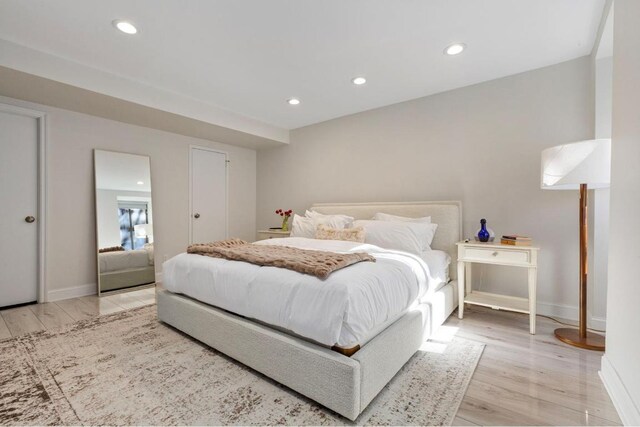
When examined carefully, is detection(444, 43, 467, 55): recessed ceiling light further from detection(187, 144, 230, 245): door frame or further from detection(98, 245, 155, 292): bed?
detection(98, 245, 155, 292): bed

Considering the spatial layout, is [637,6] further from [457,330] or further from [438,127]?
[457,330]

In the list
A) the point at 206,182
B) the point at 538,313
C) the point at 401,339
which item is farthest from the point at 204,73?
the point at 538,313

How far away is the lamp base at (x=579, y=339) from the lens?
2.13 m

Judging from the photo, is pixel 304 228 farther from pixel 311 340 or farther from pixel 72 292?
pixel 72 292

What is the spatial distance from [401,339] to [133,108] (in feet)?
11.8

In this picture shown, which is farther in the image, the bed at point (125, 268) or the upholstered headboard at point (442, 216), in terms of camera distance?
the bed at point (125, 268)

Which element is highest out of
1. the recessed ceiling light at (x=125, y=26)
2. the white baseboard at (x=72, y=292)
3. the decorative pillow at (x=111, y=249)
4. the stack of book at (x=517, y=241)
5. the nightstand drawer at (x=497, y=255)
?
the recessed ceiling light at (x=125, y=26)

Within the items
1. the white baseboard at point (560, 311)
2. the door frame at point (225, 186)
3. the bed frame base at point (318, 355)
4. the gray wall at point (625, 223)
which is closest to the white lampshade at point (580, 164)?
the gray wall at point (625, 223)

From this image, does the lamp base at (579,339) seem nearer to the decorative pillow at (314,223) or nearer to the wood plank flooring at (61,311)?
the decorative pillow at (314,223)

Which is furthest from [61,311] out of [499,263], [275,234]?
[499,263]

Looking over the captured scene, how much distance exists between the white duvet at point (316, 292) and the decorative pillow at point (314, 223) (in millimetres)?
1170

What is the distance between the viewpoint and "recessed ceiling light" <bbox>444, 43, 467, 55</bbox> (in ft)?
8.07

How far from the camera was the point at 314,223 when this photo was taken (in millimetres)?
3723

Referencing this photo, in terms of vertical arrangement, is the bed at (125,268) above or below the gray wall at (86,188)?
below
